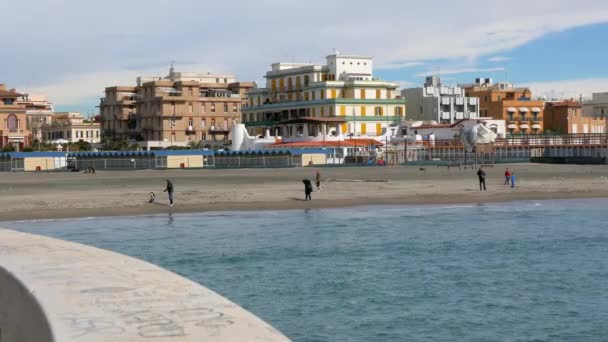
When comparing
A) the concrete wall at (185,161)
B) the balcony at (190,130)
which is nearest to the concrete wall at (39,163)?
the concrete wall at (185,161)

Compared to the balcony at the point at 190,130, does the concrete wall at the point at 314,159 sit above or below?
below

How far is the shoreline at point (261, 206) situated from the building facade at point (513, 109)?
3169 inches

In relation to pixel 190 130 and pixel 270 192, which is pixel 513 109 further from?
pixel 270 192

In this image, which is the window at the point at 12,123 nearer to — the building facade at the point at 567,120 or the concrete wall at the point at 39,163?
the concrete wall at the point at 39,163

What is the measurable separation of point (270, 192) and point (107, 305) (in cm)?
4822

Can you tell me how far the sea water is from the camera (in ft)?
68.9

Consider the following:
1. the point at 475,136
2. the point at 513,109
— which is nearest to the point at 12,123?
the point at 475,136

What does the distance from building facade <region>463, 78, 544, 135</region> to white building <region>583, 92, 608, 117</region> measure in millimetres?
20444

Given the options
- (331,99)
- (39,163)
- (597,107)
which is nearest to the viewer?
(39,163)

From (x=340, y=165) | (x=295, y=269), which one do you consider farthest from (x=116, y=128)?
(x=295, y=269)

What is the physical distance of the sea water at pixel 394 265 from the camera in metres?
21.0

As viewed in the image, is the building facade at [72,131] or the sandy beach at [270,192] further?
the building facade at [72,131]

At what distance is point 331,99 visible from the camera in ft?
402

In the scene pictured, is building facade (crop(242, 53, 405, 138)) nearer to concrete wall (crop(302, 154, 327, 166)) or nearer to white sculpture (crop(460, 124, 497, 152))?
concrete wall (crop(302, 154, 327, 166))
